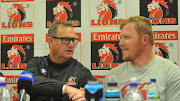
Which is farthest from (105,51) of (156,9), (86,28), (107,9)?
(156,9)

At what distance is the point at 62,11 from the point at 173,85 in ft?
4.48

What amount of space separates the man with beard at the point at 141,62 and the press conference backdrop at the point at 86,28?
0.41 meters

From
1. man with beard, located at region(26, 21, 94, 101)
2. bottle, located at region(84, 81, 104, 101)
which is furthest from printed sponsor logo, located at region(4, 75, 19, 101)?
bottle, located at region(84, 81, 104, 101)

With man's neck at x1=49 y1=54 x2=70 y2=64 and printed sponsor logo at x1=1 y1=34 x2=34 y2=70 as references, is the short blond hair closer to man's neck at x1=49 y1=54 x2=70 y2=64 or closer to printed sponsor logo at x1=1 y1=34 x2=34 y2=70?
man's neck at x1=49 y1=54 x2=70 y2=64

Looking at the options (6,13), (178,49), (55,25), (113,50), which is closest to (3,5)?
(6,13)

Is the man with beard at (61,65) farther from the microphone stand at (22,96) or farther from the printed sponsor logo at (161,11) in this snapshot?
the printed sponsor logo at (161,11)

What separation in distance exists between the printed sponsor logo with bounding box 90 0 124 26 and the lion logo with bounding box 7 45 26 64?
2.77ft

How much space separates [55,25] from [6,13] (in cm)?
73

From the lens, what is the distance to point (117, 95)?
117 centimetres

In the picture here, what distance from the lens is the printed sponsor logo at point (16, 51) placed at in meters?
2.55

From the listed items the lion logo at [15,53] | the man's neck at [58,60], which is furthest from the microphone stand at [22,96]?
the lion logo at [15,53]

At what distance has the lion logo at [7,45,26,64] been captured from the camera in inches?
101

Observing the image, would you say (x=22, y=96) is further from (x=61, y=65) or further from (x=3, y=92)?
(x=61, y=65)

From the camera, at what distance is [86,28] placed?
2.45 meters
